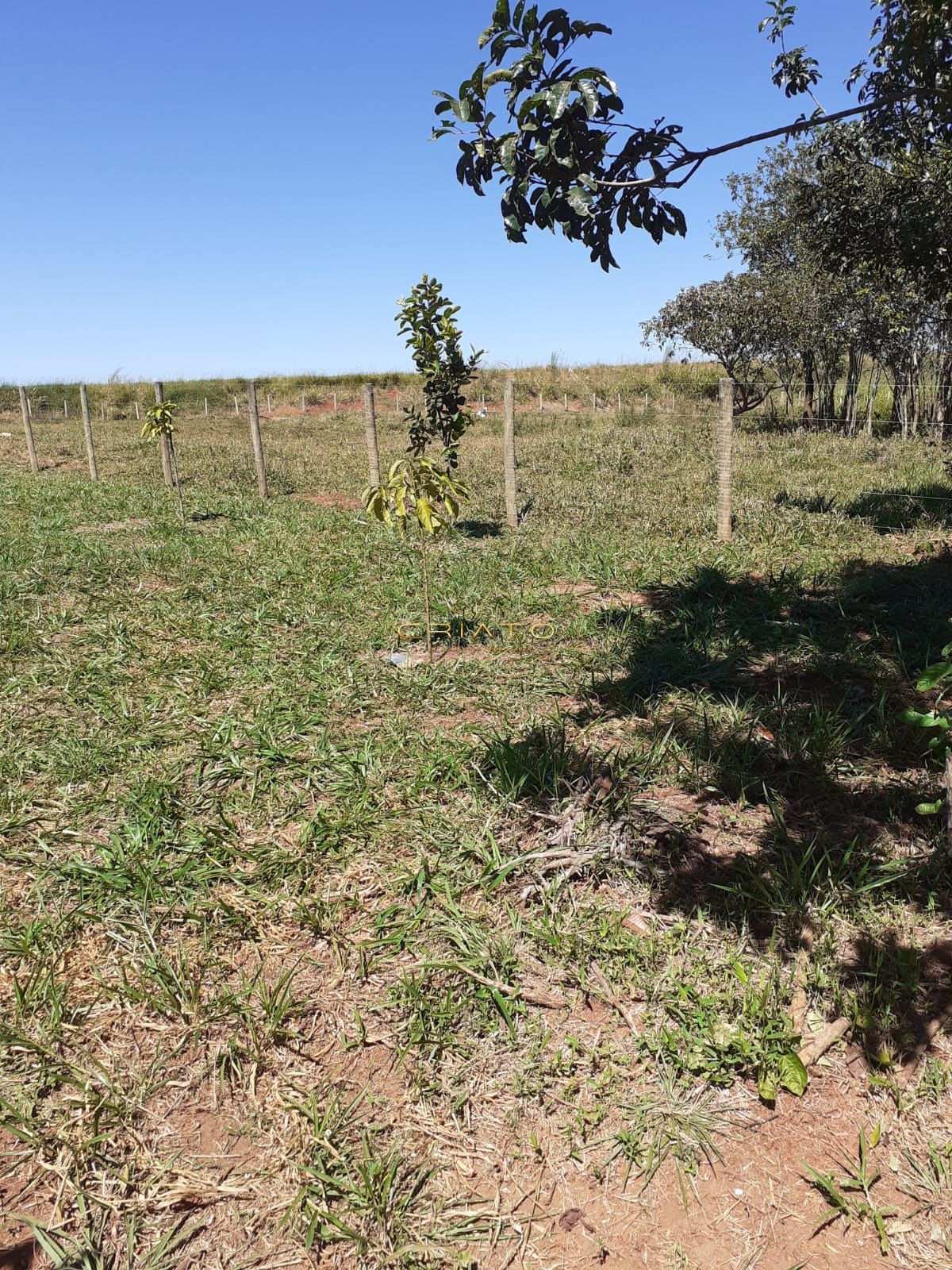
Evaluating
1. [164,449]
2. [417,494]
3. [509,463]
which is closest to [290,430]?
[164,449]

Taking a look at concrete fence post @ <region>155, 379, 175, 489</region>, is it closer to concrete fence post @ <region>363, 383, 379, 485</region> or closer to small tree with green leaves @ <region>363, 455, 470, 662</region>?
concrete fence post @ <region>363, 383, 379, 485</region>

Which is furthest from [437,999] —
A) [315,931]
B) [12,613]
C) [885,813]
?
[12,613]

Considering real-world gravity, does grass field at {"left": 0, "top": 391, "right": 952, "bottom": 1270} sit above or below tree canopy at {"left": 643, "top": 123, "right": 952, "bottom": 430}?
below

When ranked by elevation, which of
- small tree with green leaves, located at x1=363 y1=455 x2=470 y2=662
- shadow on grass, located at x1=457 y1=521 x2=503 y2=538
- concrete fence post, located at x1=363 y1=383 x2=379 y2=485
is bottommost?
shadow on grass, located at x1=457 y1=521 x2=503 y2=538

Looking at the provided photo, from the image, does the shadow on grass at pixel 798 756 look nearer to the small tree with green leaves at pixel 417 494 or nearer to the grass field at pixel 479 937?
the grass field at pixel 479 937

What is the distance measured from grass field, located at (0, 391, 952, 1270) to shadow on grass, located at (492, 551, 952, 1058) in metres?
0.02

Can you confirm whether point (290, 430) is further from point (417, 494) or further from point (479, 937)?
point (479, 937)

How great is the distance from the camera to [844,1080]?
2291mm

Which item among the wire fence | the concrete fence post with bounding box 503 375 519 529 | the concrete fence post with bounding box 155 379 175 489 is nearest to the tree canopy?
the wire fence

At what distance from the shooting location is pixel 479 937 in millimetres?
2748

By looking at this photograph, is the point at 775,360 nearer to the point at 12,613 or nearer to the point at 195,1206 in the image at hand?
the point at 12,613

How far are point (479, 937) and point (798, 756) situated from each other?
186 cm

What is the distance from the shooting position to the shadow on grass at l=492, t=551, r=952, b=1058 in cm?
282

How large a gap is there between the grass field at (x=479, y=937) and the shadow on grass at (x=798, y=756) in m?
0.02
